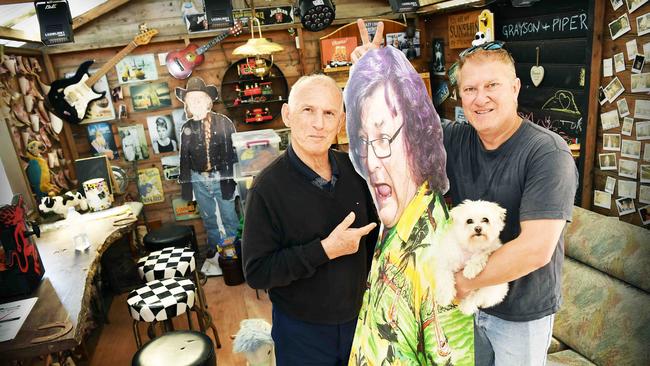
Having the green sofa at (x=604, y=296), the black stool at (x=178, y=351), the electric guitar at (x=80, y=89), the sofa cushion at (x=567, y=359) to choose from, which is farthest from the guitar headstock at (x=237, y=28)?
the sofa cushion at (x=567, y=359)

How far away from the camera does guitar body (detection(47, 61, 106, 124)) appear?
13.6ft

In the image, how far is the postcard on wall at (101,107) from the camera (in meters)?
4.37

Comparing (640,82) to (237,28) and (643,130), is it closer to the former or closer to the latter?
(643,130)

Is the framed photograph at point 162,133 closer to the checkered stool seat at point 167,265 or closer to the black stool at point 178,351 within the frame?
the checkered stool seat at point 167,265

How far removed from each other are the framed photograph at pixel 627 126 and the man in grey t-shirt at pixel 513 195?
1.95m

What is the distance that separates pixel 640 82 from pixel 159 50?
13.2ft

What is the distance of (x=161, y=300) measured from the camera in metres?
2.56

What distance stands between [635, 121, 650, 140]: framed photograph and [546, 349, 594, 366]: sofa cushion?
1.16 m

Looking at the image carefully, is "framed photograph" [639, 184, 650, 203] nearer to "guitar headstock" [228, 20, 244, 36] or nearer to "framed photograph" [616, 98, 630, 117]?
"framed photograph" [616, 98, 630, 117]

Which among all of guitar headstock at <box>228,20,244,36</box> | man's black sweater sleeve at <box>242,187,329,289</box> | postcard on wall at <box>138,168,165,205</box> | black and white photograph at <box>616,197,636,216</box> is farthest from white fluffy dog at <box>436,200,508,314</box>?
postcard on wall at <box>138,168,165,205</box>

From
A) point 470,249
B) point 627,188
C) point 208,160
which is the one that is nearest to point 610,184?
point 627,188

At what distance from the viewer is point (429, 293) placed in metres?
0.86

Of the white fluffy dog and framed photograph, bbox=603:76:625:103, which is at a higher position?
framed photograph, bbox=603:76:625:103

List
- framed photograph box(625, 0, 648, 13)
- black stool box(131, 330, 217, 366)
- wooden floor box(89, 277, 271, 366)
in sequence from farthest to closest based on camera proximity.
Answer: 1. wooden floor box(89, 277, 271, 366)
2. framed photograph box(625, 0, 648, 13)
3. black stool box(131, 330, 217, 366)
